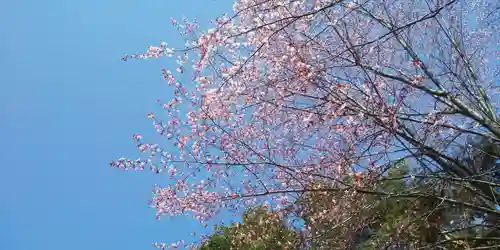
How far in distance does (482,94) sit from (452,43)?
605 mm

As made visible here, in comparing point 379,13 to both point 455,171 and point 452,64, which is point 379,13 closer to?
point 452,64

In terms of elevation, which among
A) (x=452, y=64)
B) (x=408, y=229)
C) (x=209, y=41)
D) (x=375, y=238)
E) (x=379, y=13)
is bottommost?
(x=408, y=229)

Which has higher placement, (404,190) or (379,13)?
(379,13)

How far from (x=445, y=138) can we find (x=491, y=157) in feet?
3.04

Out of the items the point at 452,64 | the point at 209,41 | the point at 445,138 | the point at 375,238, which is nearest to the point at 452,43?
the point at 452,64

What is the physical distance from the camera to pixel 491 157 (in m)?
5.19

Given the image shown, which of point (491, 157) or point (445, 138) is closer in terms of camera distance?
point (445, 138)

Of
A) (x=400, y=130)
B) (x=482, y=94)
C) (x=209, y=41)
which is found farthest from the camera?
(x=482, y=94)

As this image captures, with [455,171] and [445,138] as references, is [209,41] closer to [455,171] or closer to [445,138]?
[445,138]

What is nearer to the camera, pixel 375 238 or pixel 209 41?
pixel 209 41

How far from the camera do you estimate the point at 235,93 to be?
4.82 metres

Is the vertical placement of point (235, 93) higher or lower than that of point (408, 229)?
higher

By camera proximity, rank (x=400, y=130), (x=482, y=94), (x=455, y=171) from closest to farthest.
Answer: (x=400, y=130) < (x=455, y=171) < (x=482, y=94)

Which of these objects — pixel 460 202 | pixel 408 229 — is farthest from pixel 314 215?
pixel 460 202
